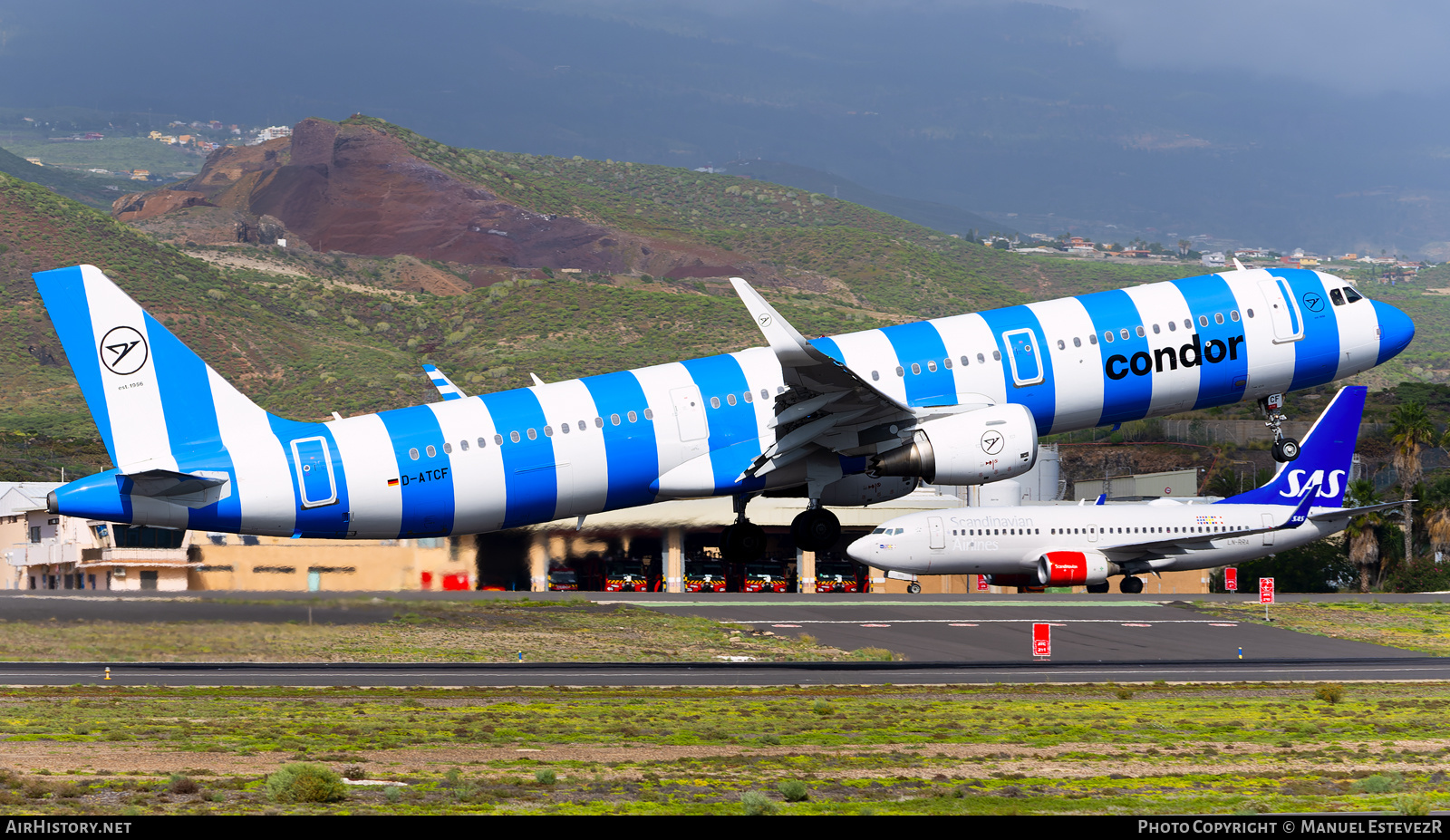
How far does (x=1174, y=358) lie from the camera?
39.0m

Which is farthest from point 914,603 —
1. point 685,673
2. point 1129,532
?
point 685,673

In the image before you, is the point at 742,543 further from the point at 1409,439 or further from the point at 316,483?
the point at 1409,439

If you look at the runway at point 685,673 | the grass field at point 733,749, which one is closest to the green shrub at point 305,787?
the grass field at point 733,749

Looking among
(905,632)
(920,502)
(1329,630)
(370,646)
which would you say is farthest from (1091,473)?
(370,646)

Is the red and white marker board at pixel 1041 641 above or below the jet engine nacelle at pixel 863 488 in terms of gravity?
below

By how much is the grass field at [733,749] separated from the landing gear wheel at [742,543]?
4575 mm

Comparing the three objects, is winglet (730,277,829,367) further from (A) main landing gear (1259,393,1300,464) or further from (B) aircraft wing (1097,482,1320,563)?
(B) aircraft wing (1097,482,1320,563)

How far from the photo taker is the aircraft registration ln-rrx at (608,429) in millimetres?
34750

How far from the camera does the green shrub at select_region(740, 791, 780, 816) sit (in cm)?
2519

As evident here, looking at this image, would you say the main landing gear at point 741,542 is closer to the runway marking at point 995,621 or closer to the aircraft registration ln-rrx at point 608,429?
the aircraft registration ln-rrx at point 608,429

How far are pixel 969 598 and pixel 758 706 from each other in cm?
4620
